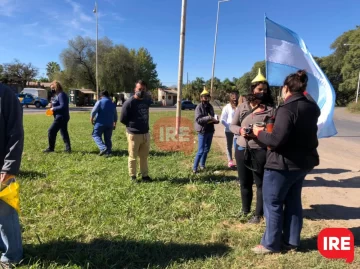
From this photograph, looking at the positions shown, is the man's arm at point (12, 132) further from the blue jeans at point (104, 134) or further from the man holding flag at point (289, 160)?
the blue jeans at point (104, 134)

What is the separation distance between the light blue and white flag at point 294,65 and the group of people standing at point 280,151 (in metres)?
1.31

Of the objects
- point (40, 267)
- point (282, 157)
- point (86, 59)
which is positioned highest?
point (86, 59)

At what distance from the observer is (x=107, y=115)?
7.25m

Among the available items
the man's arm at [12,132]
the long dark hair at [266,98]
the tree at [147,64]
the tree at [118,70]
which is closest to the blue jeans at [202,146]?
the long dark hair at [266,98]

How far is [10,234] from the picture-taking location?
7.96 ft

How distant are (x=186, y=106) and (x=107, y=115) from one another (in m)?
35.7

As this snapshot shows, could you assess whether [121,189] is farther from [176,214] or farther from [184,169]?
[184,169]

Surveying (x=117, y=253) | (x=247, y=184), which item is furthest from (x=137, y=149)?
(x=117, y=253)

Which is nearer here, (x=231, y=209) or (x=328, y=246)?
(x=328, y=246)

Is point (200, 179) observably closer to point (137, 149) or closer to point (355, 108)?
point (137, 149)

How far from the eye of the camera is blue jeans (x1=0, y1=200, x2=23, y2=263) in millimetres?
2365

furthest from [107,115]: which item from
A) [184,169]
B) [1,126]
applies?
[1,126]

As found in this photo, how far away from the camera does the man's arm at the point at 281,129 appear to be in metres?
2.44

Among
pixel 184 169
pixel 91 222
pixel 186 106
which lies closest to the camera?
pixel 91 222
